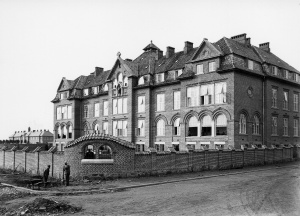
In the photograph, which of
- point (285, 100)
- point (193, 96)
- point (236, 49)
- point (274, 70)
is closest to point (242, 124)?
point (193, 96)

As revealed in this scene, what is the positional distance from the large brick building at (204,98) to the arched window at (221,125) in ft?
0.14

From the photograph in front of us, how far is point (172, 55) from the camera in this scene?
46.5 m

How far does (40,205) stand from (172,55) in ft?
116

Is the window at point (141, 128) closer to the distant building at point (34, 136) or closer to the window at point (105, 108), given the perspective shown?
the window at point (105, 108)

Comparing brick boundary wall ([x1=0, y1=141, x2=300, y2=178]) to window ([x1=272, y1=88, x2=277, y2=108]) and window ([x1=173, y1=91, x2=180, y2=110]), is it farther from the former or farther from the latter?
window ([x1=173, y1=91, x2=180, y2=110])

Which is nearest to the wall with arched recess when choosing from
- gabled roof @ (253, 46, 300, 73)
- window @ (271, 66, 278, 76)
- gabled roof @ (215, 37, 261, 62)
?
gabled roof @ (215, 37, 261, 62)

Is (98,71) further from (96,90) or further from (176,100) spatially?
(176,100)

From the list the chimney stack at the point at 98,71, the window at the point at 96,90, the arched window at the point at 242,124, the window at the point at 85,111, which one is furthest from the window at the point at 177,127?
the chimney stack at the point at 98,71

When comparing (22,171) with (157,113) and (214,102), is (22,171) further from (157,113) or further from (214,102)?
(214,102)

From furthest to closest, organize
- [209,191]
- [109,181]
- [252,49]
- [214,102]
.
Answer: [252,49] < [214,102] < [109,181] < [209,191]

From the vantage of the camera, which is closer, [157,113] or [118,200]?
[118,200]

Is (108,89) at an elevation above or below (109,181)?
above

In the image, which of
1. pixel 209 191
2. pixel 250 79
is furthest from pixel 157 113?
pixel 209 191

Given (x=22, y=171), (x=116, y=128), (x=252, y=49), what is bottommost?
(x=22, y=171)
